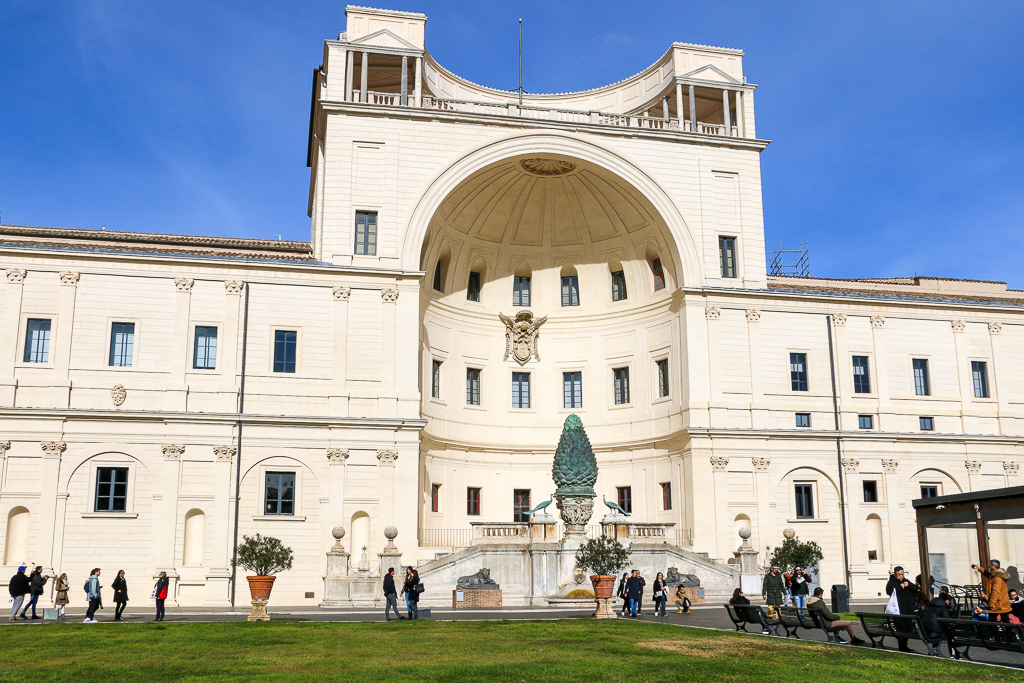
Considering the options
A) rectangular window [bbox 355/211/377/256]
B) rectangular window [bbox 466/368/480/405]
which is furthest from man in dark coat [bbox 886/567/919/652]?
rectangular window [bbox 466/368/480/405]

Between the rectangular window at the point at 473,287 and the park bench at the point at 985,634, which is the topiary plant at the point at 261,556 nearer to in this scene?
the park bench at the point at 985,634

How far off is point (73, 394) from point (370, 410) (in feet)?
35.6

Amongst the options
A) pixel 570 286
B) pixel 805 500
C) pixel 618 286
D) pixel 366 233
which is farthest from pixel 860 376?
pixel 366 233

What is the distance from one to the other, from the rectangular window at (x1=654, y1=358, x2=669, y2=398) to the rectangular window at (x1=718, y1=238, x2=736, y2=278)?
4688 millimetres

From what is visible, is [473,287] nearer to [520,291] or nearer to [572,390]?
[520,291]

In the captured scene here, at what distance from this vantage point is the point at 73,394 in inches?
1357

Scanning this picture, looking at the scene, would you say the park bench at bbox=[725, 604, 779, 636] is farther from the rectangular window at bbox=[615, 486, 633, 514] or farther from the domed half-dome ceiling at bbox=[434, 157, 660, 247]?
the domed half-dome ceiling at bbox=[434, 157, 660, 247]

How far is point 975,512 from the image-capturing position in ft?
62.7

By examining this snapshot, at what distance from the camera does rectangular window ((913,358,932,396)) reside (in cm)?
4172

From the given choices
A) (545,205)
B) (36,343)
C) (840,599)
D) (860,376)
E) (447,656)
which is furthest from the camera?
(545,205)

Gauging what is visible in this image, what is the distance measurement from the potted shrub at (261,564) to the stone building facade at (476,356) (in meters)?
7.46

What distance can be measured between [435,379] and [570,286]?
859 cm

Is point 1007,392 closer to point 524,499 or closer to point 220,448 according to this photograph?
point 524,499

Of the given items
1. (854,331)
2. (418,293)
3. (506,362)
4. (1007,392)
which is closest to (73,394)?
(418,293)
